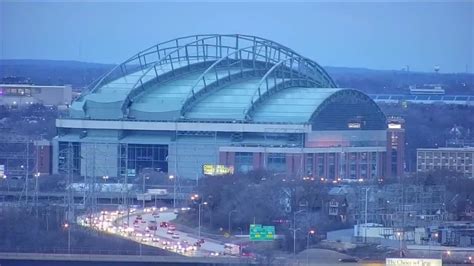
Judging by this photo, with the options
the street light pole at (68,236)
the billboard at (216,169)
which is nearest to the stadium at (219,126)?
the billboard at (216,169)

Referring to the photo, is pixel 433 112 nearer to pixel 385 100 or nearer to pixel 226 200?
pixel 385 100

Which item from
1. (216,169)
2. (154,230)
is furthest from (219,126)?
(154,230)

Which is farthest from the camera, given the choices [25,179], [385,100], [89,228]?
[385,100]

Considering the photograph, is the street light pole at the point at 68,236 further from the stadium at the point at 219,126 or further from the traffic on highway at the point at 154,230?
the stadium at the point at 219,126

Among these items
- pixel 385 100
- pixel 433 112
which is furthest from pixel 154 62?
pixel 385 100

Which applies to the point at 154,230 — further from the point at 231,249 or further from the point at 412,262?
the point at 412,262
